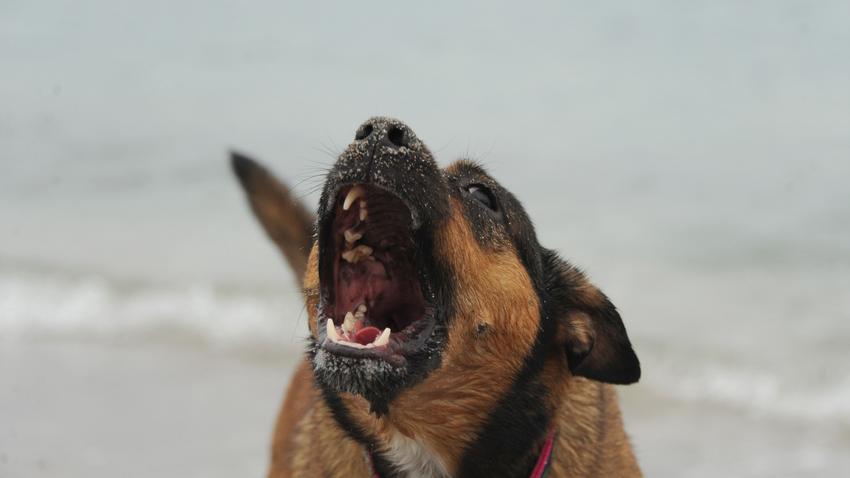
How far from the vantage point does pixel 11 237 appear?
10039mm

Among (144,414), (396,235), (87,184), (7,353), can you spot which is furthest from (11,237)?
(396,235)

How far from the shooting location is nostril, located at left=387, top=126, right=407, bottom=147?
10.0 ft

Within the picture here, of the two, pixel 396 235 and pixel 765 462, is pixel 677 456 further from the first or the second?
pixel 396 235

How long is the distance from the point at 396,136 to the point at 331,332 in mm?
664

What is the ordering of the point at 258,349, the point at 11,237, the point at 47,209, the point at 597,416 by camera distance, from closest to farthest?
the point at 597,416, the point at 258,349, the point at 11,237, the point at 47,209

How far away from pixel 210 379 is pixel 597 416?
400 centimetres

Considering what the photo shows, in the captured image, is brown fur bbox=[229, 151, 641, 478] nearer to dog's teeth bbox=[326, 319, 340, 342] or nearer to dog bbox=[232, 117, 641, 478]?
dog bbox=[232, 117, 641, 478]

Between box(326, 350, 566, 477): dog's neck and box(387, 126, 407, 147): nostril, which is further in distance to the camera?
box(326, 350, 566, 477): dog's neck

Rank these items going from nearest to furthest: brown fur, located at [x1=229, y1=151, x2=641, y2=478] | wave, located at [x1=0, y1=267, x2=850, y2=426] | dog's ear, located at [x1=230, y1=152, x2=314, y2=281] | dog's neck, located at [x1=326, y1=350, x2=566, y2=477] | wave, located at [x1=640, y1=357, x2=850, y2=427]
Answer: brown fur, located at [x1=229, y1=151, x2=641, y2=478] < dog's neck, located at [x1=326, y1=350, x2=566, y2=477] < dog's ear, located at [x1=230, y1=152, x2=314, y2=281] < wave, located at [x1=640, y1=357, x2=850, y2=427] < wave, located at [x1=0, y1=267, x2=850, y2=426]

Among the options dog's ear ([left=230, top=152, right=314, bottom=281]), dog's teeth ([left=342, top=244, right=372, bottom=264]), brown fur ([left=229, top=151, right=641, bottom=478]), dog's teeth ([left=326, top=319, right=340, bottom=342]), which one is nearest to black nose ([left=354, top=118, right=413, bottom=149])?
brown fur ([left=229, top=151, right=641, bottom=478])

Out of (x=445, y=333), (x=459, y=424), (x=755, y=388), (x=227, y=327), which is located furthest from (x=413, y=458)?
(x=227, y=327)

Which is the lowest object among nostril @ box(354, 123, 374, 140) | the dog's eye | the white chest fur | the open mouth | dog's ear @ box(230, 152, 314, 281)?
the white chest fur

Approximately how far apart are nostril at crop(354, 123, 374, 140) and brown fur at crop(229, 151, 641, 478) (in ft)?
1.34

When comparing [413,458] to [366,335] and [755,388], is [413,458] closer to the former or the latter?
[366,335]
